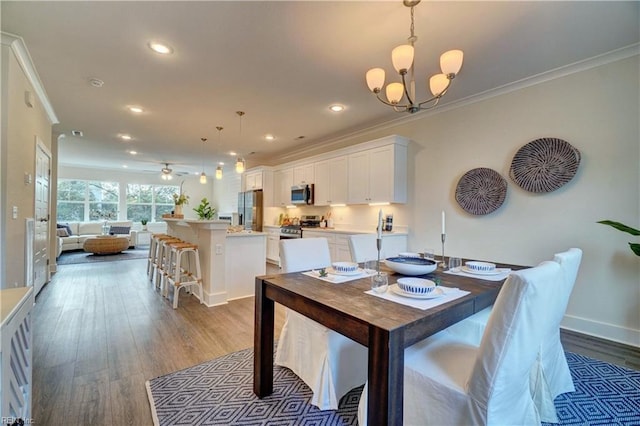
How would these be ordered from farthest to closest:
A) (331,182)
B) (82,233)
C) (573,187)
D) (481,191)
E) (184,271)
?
(82,233) < (331,182) < (184,271) < (481,191) < (573,187)

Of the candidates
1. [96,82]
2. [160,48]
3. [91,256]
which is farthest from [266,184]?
[91,256]

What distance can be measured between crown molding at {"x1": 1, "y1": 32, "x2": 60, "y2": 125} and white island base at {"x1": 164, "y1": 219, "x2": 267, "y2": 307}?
7.27 ft

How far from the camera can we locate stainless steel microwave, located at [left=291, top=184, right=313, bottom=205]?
5.81m

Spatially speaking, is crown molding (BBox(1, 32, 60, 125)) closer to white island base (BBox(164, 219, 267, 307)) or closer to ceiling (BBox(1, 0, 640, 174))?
ceiling (BBox(1, 0, 640, 174))

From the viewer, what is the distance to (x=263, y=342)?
5.94 ft

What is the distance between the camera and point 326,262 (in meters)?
2.49

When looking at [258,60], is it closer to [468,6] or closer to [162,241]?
[468,6]

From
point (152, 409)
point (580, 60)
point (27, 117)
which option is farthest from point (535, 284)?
point (27, 117)

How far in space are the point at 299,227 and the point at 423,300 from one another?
447 cm

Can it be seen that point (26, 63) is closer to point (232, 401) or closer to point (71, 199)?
Result: point (232, 401)

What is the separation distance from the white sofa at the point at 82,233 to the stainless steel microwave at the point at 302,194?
6143 millimetres

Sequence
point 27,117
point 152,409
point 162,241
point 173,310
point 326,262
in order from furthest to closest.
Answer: point 162,241, point 173,310, point 27,117, point 326,262, point 152,409

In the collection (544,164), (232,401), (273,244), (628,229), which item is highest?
(544,164)

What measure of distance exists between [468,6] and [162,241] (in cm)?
481
